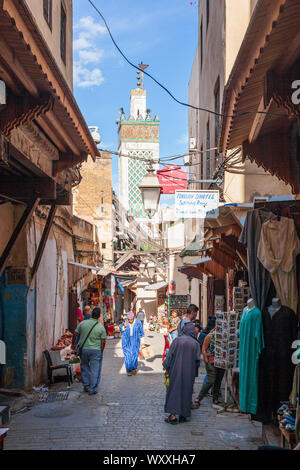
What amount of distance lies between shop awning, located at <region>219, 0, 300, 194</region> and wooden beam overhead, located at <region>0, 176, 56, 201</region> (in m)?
2.80

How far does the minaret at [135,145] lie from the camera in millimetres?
36781

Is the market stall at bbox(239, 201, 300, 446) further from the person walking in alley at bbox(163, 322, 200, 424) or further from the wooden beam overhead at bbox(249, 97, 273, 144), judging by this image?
the person walking in alley at bbox(163, 322, 200, 424)

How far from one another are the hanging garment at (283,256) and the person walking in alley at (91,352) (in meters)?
4.73

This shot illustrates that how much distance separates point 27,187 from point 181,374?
365 cm

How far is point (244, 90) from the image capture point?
4.91m

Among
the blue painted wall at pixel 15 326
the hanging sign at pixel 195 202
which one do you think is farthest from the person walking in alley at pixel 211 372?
the blue painted wall at pixel 15 326

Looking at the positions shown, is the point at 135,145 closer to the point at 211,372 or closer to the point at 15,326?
the point at 15,326

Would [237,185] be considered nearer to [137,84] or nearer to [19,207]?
[19,207]

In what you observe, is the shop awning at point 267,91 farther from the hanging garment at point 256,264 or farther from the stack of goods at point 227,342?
the stack of goods at point 227,342

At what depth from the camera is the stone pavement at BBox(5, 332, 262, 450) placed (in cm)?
616

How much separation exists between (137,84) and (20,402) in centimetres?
3348

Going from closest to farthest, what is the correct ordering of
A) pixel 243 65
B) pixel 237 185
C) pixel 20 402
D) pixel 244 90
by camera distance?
pixel 243 65, pixel 244 90, pixel 20 402, pixel 237 185

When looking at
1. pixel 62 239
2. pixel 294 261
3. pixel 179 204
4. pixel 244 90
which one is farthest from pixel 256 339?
pixel 62 239

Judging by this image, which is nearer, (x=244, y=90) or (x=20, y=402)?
(x=244, y=90)
